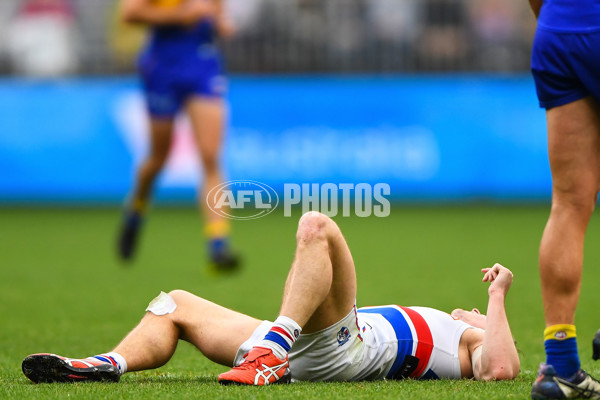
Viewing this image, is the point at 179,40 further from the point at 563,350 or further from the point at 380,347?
the point at 563,350

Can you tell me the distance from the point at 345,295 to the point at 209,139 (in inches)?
187

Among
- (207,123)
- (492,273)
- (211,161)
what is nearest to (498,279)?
(492,273)

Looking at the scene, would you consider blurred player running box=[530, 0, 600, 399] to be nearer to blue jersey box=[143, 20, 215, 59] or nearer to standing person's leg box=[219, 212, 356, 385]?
standing person's leg box=[219, 212, 356, 385]

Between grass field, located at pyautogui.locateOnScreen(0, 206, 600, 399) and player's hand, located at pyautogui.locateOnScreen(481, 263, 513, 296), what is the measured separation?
0.36 metres

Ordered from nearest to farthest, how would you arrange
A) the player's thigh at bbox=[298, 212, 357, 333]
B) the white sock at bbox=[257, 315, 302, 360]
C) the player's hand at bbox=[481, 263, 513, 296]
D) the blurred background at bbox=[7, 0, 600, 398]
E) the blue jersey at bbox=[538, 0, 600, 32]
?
the blue jersey at bbox=[538, 0, 600, 32]
the white sock at bbox=[257, 315, 302, 360]
the player's thigh at bbox=[298, 212, 357, 333]
the player's hand at bbox=[481, 263, 513, 296]
the blurred background at bbox=[7, 0, 600, 398]

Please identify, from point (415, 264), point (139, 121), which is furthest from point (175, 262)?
point (139, 121)

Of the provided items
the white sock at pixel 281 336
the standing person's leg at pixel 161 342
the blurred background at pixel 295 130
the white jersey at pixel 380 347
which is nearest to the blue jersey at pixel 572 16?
the white jersey at pixel 380 347

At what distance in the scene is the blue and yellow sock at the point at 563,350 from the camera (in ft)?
12.3

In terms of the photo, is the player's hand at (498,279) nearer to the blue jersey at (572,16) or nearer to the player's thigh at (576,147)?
the player's thigh at (576,147)

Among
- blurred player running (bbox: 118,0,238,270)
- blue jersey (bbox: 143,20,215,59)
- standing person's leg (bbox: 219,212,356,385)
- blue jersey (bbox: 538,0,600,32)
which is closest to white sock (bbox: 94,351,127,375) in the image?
standing person's leg (bbox: 219,212,356,385)

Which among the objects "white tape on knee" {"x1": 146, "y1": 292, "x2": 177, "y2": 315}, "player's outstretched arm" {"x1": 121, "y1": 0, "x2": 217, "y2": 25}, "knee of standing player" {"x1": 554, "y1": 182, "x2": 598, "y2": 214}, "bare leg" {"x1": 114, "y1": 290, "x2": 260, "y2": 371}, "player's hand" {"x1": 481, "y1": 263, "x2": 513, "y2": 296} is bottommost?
"bare leg" {"x1": 114, "y1": 290, "x2": 260, "y2": 371}

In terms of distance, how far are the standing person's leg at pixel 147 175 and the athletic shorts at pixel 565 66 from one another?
18.0ft

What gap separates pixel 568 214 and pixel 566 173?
0.47 feet

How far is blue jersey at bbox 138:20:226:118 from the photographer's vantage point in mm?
8953
